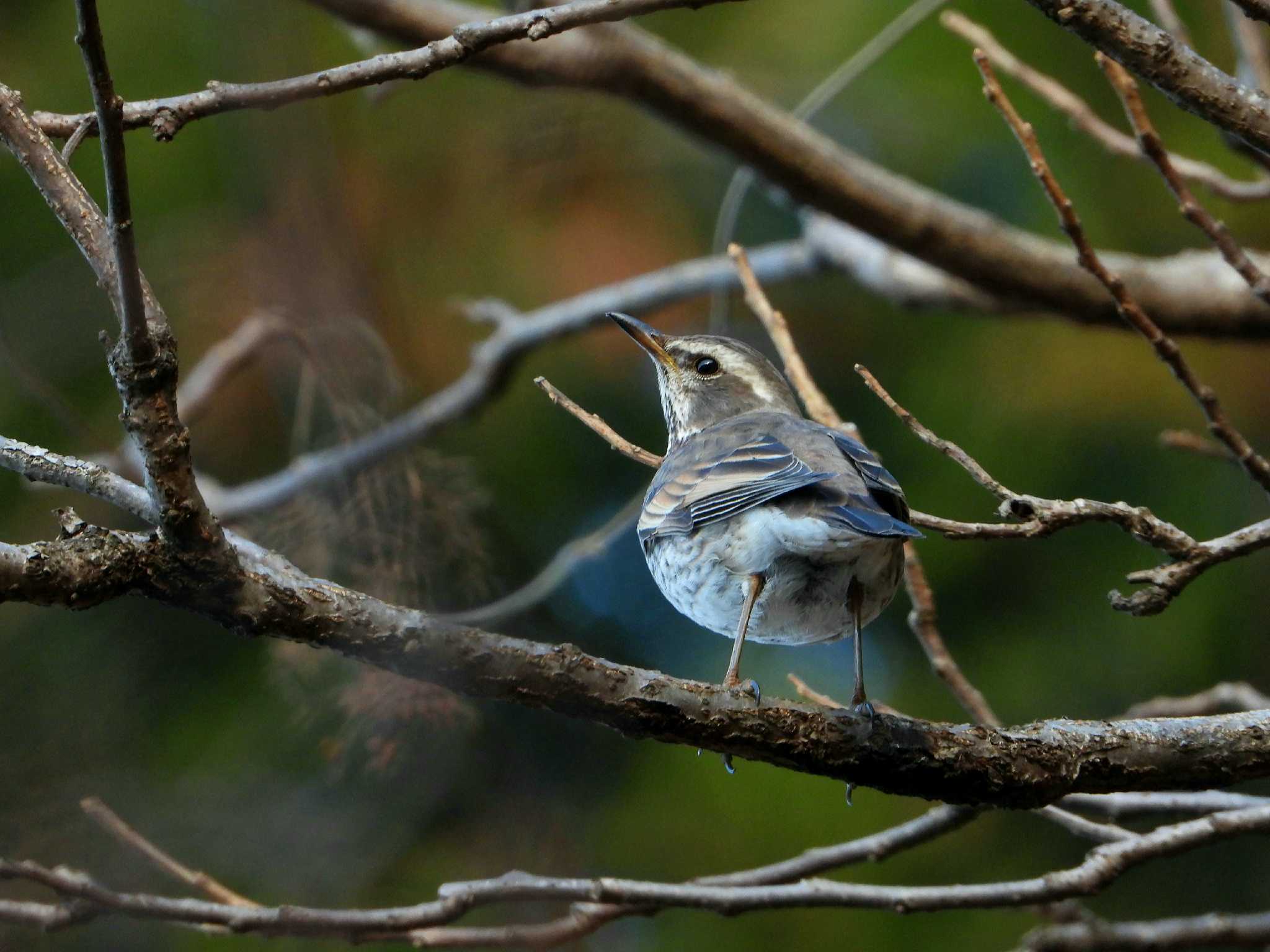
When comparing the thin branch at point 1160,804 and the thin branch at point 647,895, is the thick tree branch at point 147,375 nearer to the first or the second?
the thin branch at point 647,895

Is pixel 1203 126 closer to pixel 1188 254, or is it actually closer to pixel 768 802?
pixel 1188 254

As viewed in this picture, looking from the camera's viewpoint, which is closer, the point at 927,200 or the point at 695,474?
the point at 695,474

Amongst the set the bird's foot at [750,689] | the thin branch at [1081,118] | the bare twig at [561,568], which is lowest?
the bird's foot at [750,689]

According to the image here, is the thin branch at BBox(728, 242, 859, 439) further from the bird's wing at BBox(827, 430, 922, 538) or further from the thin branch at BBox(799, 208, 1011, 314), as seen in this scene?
the thin branch at BBox(799, 208, 1011, 314)

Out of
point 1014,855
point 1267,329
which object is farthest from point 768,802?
point 1267,329

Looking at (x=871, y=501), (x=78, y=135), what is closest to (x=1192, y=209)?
(x=871, y=501)

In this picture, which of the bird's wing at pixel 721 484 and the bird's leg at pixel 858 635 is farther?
the bird's wing at pixel 721 484

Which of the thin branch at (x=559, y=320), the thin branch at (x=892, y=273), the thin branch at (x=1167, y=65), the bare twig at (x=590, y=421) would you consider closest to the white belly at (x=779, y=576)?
the bare twig at (x=590, y=421)
